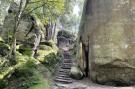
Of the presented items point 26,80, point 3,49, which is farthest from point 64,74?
point 3,49

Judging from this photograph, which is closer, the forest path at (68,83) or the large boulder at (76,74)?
the forest path at (68,83)

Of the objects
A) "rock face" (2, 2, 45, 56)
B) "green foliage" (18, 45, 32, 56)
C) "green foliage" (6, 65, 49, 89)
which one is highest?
"rock face" (2, 2, 45, 56)

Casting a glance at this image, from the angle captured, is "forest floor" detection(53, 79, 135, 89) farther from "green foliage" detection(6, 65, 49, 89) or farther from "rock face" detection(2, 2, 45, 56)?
"rock face" detection(2, 2, 45, 56)

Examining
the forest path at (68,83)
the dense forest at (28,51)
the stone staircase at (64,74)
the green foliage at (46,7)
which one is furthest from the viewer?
the stone staircase at (64,74)

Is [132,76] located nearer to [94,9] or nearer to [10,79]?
[94,9]

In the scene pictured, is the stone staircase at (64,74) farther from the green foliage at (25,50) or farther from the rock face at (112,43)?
the green foliage at (25,50)

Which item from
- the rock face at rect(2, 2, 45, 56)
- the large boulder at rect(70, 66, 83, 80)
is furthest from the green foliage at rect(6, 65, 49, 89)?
the rock face at rect(2, 2, 45, 56)

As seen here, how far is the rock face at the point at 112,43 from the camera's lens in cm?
1411

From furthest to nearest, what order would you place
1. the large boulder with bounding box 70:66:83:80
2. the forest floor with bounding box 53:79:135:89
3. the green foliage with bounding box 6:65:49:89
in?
the large boulder with bounding box 70:66:83:80, the forest floor with bounding box 53:79:135:89, the green foliage with bounding box 6:65:49:89

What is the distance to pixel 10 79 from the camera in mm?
13578

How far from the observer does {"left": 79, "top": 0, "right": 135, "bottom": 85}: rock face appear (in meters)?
14.1

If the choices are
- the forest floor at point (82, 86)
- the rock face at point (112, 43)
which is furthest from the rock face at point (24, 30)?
the rock face at point (112, 43)

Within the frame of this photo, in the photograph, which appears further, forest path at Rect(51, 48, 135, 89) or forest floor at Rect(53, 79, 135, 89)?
forest path at Rect(51, 48, 135, 89)

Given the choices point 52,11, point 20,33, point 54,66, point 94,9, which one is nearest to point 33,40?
point 20,33
